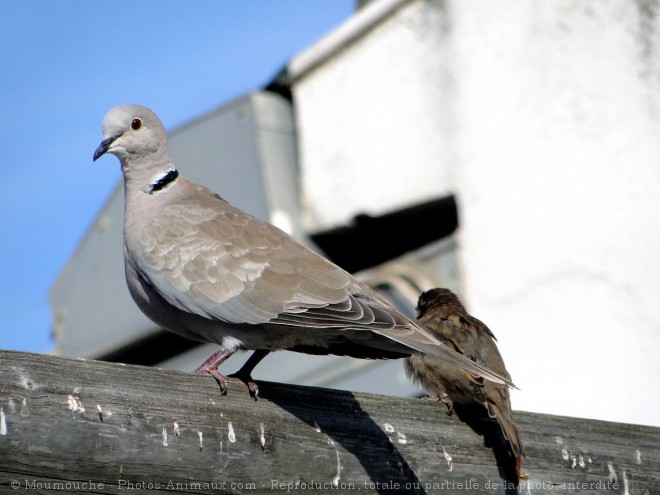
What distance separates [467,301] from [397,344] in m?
3.66

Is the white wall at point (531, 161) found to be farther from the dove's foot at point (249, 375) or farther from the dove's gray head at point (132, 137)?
the dove's foot at point (249, 375)

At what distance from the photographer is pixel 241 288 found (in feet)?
12.9

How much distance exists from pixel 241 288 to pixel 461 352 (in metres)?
1.06

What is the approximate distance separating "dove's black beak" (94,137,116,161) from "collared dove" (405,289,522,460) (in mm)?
1455

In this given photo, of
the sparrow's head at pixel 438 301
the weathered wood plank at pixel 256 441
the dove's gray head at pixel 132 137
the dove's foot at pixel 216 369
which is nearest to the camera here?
the weathered wood plank at pixel 256 441

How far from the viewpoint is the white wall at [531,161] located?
664 centimetres

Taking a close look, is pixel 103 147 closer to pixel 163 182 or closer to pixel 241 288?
pixel 163 182

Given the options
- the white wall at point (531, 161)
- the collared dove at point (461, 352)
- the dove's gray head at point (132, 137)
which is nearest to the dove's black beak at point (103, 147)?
the dove's gray head at point (132, 137)

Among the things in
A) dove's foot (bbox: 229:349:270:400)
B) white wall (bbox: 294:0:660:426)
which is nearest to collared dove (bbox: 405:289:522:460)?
dove's foot (bbox: 229:349:270:400)

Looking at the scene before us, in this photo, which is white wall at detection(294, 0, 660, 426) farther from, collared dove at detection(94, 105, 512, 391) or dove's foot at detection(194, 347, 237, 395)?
dove's foot at detection(194, 347, 237, 395)

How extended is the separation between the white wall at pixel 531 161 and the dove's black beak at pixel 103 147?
299 centimetres

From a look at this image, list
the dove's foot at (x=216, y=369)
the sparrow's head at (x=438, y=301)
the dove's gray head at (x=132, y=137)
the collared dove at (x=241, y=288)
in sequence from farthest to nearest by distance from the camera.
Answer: the sparrow's head at (x=438, y=301) < the dove's gray head at (x=132, y=137) < the collared dove at (x=241, y=288) < the dove's foot at (x=216, y=369)

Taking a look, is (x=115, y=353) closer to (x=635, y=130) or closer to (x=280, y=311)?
(x=635, y=130)

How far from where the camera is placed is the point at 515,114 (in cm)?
715
